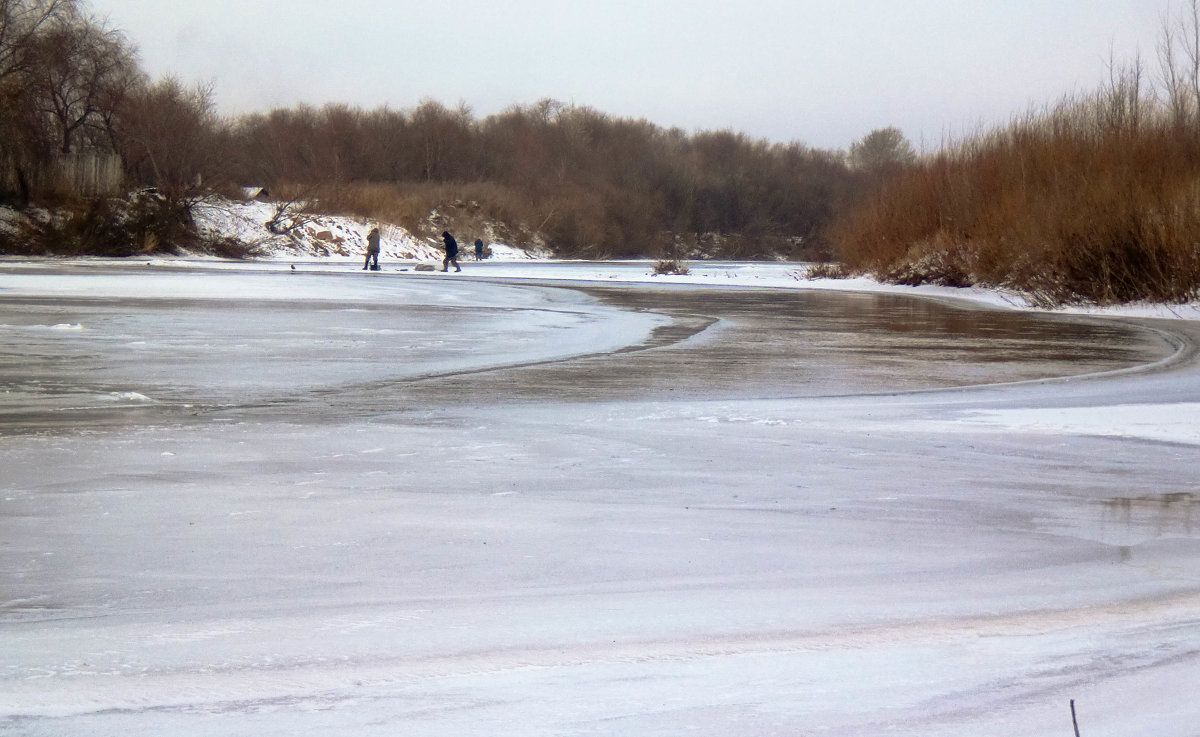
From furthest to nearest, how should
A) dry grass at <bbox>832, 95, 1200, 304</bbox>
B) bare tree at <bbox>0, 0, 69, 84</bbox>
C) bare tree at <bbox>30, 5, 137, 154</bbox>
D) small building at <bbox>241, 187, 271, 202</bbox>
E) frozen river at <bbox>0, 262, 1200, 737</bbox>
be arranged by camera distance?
small building at <bbox>241, 187, 271, 202</bbox> → bare tree at <bbox>30, 5, 137, 154</bbox> → bare tree at <bbox>0, 0, 69, 84</bbox> → dry grass at <bbox>832, 95, 1200, 304</bbox> → frozen river at <bbox>0, 262, 1200, 737</bbox>

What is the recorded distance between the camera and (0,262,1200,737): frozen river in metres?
2.76

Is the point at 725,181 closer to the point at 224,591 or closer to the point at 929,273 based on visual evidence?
the point at 929,273

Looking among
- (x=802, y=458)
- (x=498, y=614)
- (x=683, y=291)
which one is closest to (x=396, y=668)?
(x=498, y=614)

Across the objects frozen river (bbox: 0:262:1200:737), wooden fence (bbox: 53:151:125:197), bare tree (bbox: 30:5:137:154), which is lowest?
frozen river (bbox: 0:262:1200:737)

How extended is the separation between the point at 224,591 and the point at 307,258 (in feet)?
172

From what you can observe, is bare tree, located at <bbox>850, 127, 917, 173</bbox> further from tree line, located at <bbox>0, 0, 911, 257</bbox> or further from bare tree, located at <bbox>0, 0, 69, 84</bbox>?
bare tree, located at <bbox>0, 0, 69, 84</bbox>

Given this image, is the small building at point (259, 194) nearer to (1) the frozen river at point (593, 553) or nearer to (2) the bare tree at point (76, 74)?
(2) the bare tree at point (76, 74)

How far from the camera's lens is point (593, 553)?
408cm

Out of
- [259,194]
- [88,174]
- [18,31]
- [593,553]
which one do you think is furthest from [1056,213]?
[259,194]

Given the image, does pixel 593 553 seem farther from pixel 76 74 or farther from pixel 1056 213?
pixel 76 74

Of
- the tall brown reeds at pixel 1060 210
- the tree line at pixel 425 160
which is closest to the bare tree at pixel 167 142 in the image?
the tree line at pixel 425 160

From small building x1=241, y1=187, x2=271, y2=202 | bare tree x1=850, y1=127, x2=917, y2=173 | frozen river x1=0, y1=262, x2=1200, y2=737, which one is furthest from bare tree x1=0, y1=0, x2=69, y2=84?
bare tree x1=850, y1=127, x2=917, y2=173

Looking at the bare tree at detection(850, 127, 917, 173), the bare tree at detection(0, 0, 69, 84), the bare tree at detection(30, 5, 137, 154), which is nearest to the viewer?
the bare tree at detection(0, 0, 69, 84)

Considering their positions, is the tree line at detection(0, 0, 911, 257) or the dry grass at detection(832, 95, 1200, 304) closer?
the dry grass at detection(832, 95, 1200, 304)
